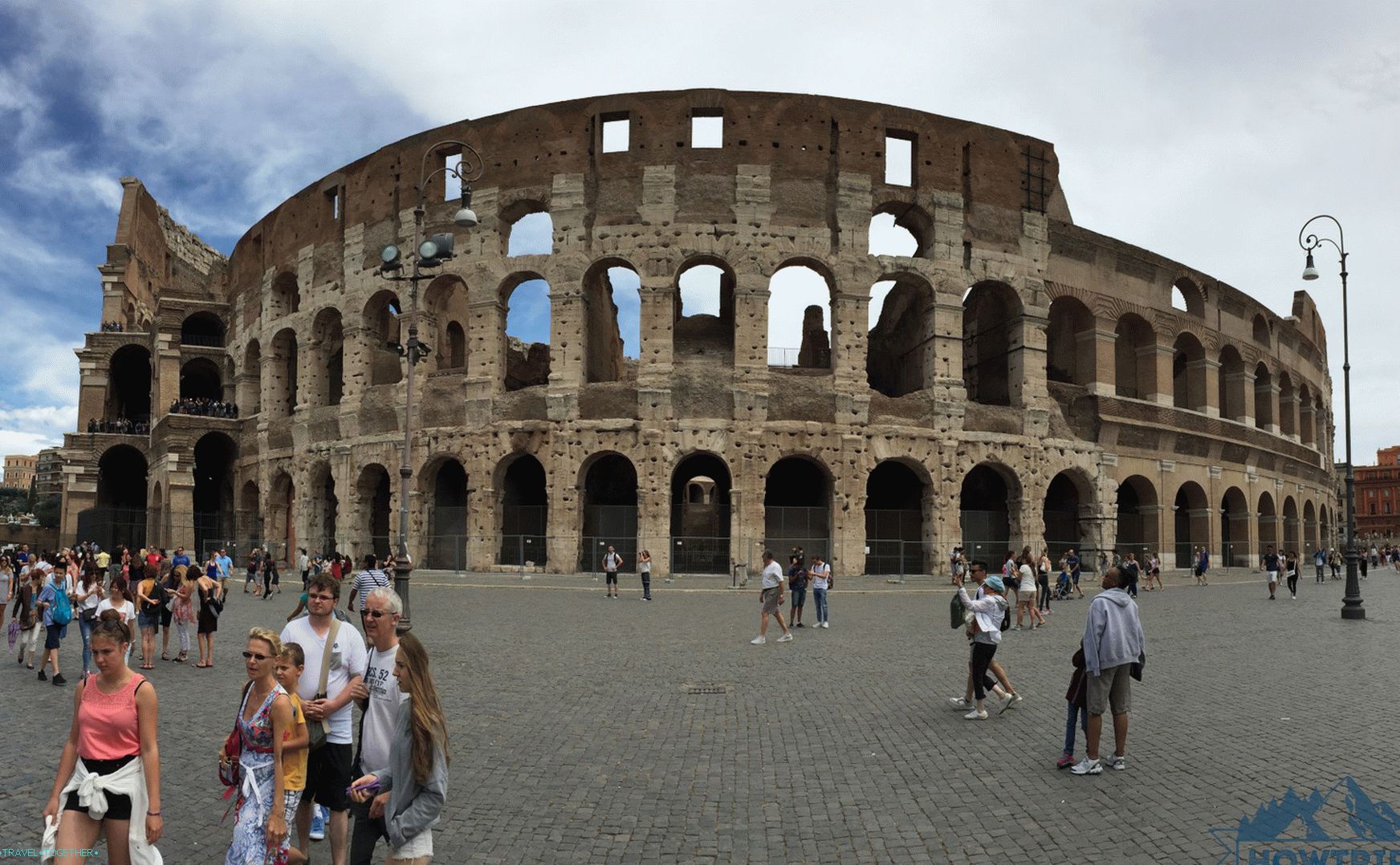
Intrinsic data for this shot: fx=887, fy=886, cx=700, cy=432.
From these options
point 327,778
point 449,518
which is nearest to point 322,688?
point 327,778

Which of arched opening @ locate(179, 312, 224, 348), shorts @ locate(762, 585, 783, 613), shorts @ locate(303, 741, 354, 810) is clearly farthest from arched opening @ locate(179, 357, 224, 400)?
shorts @ locate(303, 741, 354, 810)

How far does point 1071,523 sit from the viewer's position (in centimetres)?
3169

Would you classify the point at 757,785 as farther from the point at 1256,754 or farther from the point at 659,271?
the point at 659,271

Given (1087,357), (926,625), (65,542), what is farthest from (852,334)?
(65,542)

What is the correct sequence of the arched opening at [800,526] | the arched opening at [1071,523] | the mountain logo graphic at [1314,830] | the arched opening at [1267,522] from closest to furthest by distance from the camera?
the mountain logo graphic at [1314,830] < the arched opening at [800,526] < the arched opening at [1071,523] < the arched opening at [1267,522]

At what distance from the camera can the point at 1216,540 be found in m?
34.6

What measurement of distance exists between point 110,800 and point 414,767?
143 cm

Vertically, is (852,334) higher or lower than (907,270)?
lower

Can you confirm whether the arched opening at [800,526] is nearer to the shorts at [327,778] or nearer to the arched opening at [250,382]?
the shorts at [327,778]

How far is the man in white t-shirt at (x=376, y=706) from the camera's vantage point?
3.61 m

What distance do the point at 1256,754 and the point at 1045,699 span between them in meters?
2.35

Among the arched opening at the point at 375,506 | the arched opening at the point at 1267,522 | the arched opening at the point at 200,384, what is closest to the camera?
the arched opening at the point at 375,506

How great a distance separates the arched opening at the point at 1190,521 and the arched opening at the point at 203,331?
142 ft

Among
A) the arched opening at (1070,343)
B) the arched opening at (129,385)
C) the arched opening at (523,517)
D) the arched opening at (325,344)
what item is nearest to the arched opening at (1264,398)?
the arched opening at (1070,343)
